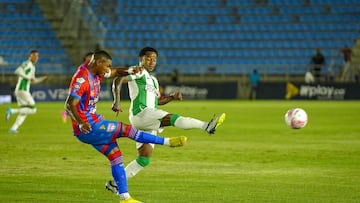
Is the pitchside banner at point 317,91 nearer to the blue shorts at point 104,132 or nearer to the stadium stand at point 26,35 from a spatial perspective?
the stadium stand at point 26,35

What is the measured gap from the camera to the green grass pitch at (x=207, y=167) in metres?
11.5

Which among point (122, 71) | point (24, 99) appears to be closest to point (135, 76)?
point (122, 71)

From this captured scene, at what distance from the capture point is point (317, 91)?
4719 centimetres

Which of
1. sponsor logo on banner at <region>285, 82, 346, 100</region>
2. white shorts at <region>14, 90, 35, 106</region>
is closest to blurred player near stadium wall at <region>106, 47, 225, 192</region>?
white shorts at <region>14, 90, 35, 106</region>

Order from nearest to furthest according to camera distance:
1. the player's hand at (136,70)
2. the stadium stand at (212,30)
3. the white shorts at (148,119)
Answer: the player's hand at (136,70), the white shorts at (148,119), the stadium stand at (212,30)

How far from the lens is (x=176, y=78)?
155 ft

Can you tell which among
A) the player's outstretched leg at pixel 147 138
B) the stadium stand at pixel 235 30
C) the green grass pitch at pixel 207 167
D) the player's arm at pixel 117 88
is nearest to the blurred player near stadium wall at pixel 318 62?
the stadium stand at pixel 235 30

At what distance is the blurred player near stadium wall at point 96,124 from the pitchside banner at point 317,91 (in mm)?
37514

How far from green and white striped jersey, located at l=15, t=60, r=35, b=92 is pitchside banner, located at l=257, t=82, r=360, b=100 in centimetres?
2430

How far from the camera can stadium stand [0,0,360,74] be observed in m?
49.9

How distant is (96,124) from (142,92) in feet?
7.62

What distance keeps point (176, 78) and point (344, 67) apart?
9.65 m

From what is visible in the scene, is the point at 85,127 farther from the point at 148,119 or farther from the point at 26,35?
the point at 26,35

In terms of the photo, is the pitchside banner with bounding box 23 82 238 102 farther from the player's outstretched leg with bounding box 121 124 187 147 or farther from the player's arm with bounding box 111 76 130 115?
the player's outstretched leg with bounding box 121 124 187 147
